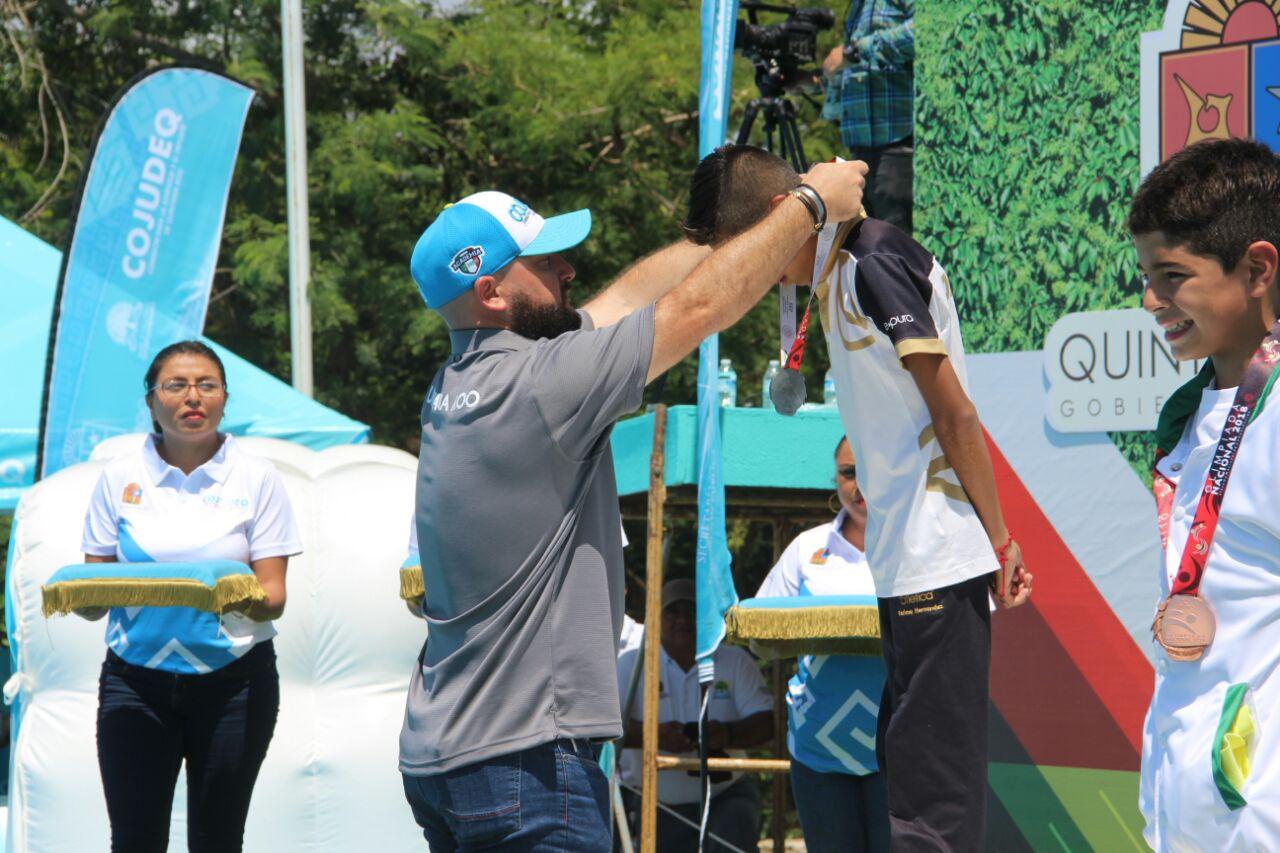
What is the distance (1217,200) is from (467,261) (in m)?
1.11

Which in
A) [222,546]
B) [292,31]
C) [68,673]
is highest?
[292,31]

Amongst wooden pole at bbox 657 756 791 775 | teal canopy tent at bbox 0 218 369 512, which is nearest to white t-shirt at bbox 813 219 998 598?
wooden pole at bbox 657 756 791 775

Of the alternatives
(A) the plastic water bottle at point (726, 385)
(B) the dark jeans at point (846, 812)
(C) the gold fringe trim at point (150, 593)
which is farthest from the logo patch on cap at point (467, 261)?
(A) the plastic water bottle at point (726, 385)

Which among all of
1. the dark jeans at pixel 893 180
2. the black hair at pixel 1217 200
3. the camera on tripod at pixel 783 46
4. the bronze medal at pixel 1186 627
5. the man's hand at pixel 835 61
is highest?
the camera on tripod at pixel 783 46

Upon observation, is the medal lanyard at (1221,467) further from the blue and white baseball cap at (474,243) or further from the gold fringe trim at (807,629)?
the gold fringe trim at (807,629)

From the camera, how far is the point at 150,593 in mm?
3926

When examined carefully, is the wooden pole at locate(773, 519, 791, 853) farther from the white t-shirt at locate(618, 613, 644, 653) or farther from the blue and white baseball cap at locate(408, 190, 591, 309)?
the blue and white baseball cap at locate(408, 190, 591, 309)

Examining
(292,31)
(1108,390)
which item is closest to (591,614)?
(1108,390)

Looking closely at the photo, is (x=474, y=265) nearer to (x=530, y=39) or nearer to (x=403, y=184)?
(x=530, y=39)

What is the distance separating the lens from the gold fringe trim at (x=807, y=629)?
367 cm

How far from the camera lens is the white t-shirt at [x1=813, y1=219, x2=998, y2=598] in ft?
8.67

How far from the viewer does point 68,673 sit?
5.50m

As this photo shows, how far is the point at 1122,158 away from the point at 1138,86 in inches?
7.1

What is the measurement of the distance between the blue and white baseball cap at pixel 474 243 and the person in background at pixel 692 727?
386 cm
